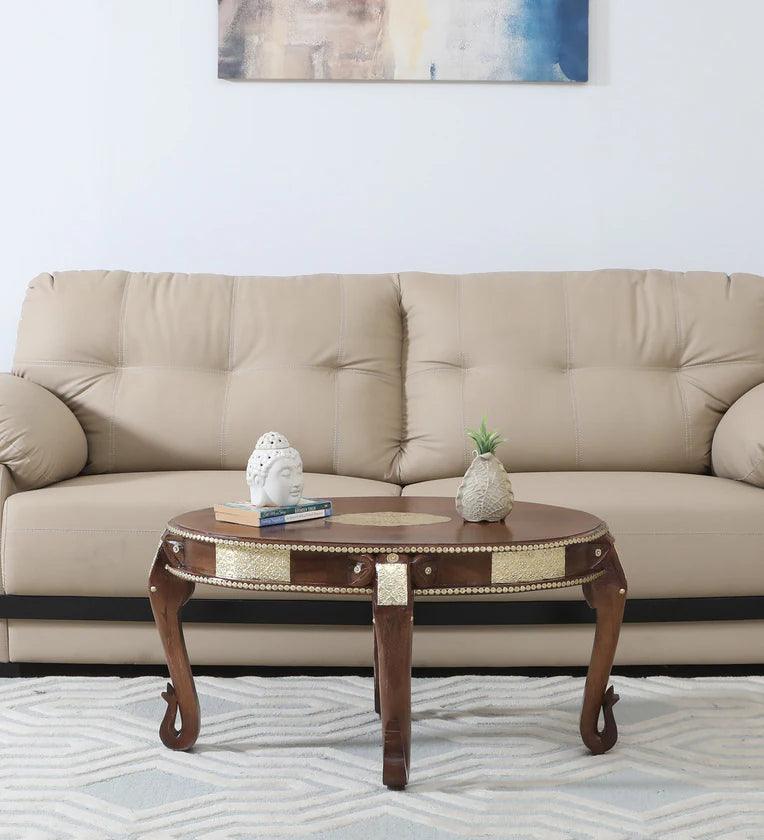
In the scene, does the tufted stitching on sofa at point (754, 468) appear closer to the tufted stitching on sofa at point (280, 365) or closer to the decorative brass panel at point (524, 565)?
the tufted stitching on sofa at point (280, 365)

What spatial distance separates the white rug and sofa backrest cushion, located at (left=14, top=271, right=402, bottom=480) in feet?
2.13

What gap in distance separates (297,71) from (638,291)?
4.10 ft

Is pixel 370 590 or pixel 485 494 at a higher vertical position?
pixel 485 494

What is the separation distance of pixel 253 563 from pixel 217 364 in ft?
4.12

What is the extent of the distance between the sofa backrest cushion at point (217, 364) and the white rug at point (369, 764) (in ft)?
2.13

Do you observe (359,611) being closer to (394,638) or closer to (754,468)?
(394,638)

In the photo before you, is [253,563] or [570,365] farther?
[570,365]

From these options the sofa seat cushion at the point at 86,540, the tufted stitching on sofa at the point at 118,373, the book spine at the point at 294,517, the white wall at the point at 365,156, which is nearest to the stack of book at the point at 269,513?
the book spine at the point at 294,517

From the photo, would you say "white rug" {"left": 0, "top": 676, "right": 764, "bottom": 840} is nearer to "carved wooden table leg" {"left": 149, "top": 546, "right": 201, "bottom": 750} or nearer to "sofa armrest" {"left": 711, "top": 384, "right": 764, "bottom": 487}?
"carved wooden table leg" {"left": 149, "top": 546, "right": 201, "bottom": 750}

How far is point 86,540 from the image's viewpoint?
2.21 meters

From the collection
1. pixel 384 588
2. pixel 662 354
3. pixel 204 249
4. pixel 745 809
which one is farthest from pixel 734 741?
pixel 204 249

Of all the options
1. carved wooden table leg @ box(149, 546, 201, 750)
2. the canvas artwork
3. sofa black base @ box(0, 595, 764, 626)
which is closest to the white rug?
carved wooden table leg @ box(149, 546, 201, 750)

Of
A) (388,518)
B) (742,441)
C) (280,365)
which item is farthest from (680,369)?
(388,518)

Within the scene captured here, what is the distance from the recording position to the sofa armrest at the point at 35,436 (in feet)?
7.57
